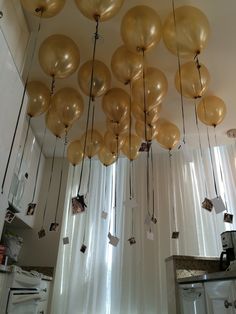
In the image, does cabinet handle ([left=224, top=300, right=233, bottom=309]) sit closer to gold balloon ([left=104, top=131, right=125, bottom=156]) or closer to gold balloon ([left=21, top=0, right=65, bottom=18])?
gold balloon ([left=104, top=131, right=125, bottom=156])

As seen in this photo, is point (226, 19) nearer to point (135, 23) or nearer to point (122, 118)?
point (135, 23)

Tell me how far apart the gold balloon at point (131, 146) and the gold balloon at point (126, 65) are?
81 cm

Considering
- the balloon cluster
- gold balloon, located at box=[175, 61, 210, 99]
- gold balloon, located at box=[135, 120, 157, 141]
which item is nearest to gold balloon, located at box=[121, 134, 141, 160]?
the balloon cluster

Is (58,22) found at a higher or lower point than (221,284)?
higher

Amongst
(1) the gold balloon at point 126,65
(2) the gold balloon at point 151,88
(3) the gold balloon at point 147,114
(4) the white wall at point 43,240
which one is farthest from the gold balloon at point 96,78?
(4) the white wall at point 43,240

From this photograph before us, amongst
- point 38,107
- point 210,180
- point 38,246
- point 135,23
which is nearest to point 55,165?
point 38,246

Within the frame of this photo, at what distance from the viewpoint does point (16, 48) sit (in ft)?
5.56

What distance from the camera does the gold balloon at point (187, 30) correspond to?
1.57 meters

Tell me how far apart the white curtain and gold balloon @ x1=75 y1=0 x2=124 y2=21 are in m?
1.57

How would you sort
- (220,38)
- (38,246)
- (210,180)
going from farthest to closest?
(210,180) → (38,246) → (220,38)

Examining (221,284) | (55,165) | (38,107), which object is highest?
(55,165)

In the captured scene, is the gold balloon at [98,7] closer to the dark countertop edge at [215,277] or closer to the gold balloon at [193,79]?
the gold balloon at [193,79]

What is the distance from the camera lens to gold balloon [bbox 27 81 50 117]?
204cm

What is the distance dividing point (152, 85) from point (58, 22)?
85 cm
